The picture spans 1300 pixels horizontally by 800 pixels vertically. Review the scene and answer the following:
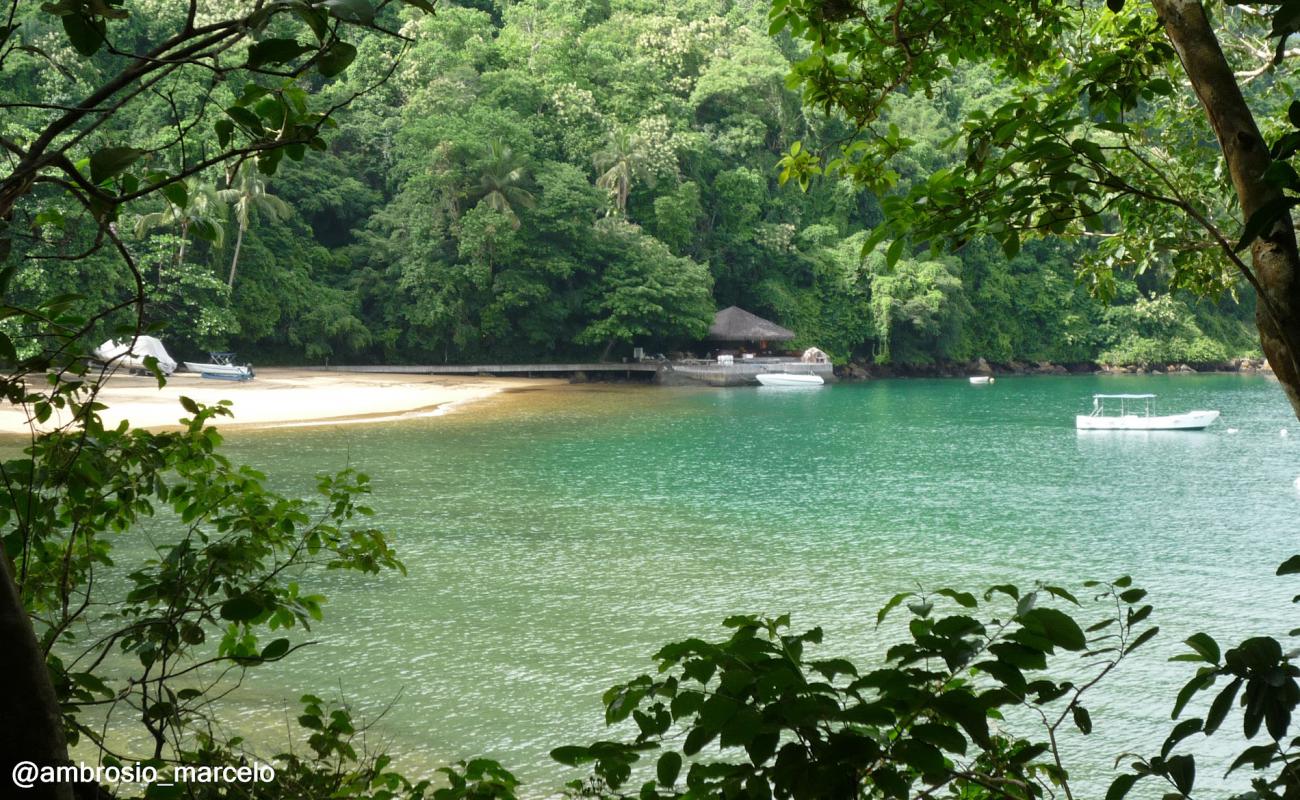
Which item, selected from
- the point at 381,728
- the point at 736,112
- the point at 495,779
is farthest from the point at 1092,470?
the point at 736,112

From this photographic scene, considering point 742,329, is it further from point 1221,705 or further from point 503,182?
point 1221,705

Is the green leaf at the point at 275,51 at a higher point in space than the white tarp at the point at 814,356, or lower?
lower

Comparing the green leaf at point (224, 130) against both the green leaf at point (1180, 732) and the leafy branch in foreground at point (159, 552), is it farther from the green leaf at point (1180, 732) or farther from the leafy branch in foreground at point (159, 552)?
the green leaf at point (1180, 732)

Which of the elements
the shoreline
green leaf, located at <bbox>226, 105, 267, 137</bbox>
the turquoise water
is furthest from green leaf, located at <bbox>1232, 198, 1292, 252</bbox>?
the shoreline

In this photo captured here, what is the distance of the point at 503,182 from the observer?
100 feet

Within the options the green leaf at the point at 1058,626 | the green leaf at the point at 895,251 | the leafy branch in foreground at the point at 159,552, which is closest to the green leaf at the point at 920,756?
the green leaf at the point at 1058,626

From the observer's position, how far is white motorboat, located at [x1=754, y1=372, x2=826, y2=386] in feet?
109

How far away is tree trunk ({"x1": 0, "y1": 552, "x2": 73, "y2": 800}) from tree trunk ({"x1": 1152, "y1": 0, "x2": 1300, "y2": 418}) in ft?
4.96

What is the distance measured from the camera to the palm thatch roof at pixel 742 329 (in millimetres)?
34875

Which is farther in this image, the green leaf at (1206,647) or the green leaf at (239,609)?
the green leaf at (239,609)

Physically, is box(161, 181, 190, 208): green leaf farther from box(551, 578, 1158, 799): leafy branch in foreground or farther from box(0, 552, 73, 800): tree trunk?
box(551, 578, 1158, 799): leafy branch in foreground

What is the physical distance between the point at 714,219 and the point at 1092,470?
74.2 feet

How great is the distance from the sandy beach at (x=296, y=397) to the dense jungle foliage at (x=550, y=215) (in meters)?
2.12

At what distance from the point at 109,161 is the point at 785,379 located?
32.6 metres
